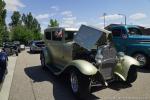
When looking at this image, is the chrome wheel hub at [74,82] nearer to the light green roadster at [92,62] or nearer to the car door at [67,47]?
the light green roadster at [92,62]

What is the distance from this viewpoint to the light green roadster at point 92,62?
261 inches

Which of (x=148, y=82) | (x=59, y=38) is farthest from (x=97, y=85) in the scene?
(x=59, y=38)

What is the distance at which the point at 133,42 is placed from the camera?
37.6 feet

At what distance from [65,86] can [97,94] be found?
1.40 meters

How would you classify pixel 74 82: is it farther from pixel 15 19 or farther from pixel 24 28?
pixel 15 19

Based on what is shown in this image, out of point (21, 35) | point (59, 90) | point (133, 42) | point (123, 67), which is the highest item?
point (133, 42)

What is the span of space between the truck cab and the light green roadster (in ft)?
10.0

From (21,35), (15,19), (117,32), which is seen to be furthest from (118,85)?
(15,19)

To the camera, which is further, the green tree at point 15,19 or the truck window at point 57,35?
the green tree at point 15,19

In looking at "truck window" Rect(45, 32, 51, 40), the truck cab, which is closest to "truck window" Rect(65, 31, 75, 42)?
"truck window" Rect(45, 32, 51, 40)

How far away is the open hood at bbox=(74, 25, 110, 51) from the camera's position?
7305 millimetres

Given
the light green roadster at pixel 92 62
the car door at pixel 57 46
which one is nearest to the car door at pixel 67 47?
the light green roadster at pixel 92 62

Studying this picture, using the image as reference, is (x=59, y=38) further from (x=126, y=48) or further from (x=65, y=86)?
(x=126, y=48)

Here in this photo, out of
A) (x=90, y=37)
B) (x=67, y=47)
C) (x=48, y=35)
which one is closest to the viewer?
(x=90, y=37)
